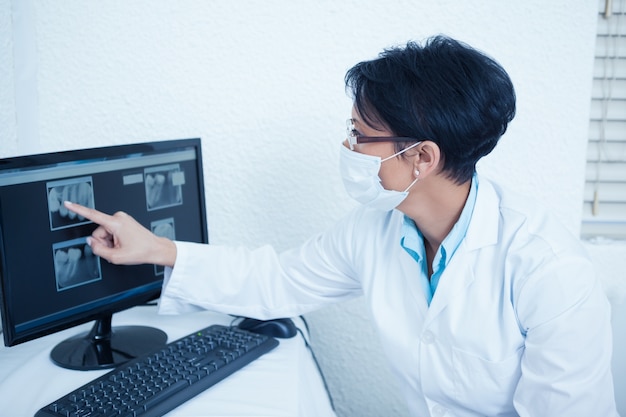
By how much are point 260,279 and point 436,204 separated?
1.37 ft

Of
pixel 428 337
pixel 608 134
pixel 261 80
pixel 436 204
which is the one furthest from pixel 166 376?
pixel 608 134

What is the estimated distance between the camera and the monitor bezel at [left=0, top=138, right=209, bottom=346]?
0.84m

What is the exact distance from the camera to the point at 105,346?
Result: 1.04 metres

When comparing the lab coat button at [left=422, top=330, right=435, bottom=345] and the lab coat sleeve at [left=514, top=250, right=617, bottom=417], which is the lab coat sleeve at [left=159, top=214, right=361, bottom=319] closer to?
the lab coat button at [left=422, top=330, right=435, bottom=345]

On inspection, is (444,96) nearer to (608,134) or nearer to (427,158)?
(427,158)

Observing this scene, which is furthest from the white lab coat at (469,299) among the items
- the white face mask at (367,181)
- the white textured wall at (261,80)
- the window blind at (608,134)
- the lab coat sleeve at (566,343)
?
the window blind at (608,134)

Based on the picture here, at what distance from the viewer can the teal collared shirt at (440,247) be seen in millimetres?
971

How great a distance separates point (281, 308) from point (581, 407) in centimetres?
60

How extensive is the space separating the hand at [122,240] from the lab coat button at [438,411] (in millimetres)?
607

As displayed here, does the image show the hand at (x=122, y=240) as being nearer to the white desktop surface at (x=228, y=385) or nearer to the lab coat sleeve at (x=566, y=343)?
the white desktop surface at (x=228, y=385)

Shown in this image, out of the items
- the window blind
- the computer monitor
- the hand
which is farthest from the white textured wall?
the hand

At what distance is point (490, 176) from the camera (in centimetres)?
131

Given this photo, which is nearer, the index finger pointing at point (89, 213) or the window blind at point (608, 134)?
the index finger pointing at point (89, 213)

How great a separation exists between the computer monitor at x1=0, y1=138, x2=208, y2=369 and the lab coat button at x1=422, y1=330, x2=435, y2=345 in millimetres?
537
